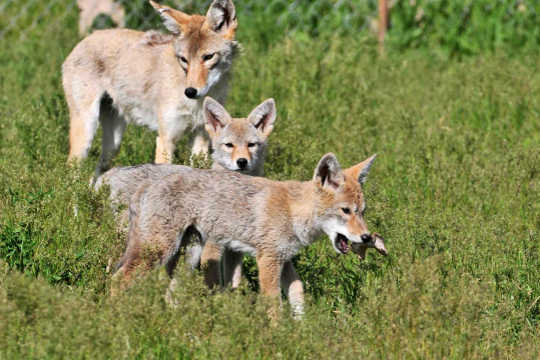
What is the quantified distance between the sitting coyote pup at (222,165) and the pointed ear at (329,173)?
817 mm

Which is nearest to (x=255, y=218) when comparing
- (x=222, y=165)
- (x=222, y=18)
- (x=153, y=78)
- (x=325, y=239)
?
(x=325, y=239)

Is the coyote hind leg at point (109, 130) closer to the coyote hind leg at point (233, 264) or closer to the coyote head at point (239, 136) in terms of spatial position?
the coyote head at point (239, 136)

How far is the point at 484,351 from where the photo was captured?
509 cm

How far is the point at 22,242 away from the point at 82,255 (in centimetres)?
→ 46

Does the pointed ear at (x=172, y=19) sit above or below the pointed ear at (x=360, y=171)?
above

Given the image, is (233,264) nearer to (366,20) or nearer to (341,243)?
(341,243)

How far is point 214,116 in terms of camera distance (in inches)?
299

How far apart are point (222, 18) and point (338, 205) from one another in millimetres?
2985

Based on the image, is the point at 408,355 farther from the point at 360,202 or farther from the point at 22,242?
the point at 22,242

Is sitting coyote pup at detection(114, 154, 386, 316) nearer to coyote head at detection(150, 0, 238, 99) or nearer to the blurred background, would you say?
coyote head at detection(150, 0, 238, 99)

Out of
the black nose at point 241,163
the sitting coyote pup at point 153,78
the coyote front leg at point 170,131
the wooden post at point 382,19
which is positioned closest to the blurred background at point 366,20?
the wooden post at point 382,19

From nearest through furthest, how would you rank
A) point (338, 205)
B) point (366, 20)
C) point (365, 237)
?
point (365, 237)
point (338, 205)
point (366, 20)

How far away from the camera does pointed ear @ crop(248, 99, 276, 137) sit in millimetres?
7547

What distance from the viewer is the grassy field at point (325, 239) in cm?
493
